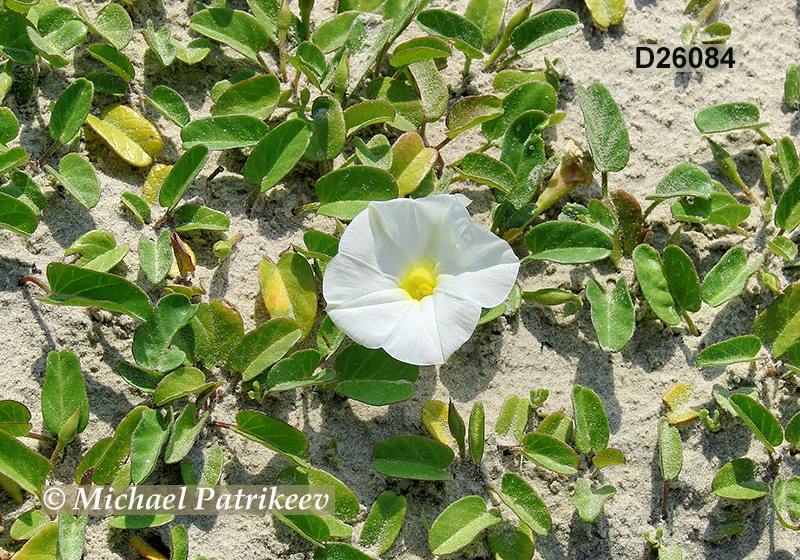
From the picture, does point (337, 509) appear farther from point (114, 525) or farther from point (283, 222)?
point (283, 222)

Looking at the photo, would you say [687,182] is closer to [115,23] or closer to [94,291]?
[94,291]

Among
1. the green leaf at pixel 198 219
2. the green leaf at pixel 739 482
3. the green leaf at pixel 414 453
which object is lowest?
the green leaf at pixel 739 482

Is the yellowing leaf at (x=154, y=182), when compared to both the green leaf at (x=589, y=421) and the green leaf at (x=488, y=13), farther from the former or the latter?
the green leaf at (x=589, y=421)

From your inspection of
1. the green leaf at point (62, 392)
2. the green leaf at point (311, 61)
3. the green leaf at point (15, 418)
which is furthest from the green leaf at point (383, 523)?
the green leaf at point (311, 61)

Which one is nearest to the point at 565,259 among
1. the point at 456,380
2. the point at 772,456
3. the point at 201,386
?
the point at 456,380

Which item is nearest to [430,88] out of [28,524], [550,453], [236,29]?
[236,29]

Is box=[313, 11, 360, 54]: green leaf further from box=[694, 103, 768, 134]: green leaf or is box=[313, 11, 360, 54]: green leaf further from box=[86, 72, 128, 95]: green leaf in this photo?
box=[694, 103, 768, 134]: green leaf
